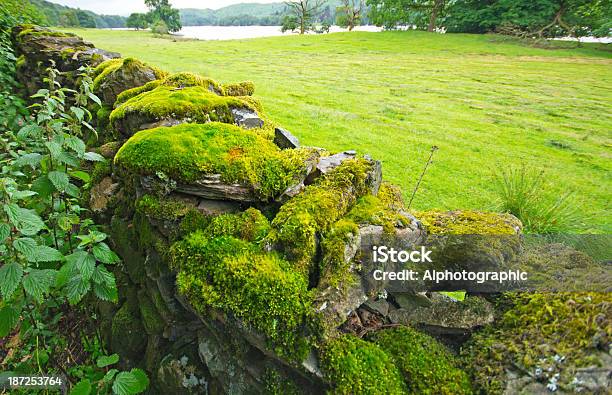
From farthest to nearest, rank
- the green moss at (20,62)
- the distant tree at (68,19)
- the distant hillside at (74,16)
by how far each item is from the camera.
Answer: the distant tree at (68,19)
the distant hillside at (74,16)
the green moss at (20,62)

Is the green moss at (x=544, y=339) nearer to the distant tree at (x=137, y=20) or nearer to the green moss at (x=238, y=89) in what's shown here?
the green moss at (x=238, y=89)

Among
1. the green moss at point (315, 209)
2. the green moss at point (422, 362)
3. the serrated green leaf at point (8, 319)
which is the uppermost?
the green moss at point (315, 209)

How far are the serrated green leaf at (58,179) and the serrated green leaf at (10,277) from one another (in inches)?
27.7

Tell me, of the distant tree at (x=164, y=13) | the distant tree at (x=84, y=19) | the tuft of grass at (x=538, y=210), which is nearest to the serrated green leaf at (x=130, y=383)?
the tuft of grass at (x=538, y=210)

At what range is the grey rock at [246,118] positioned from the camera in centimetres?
468

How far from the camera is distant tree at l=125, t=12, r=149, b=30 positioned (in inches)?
3359

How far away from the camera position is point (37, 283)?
2.76 meters

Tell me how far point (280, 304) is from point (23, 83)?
11946 millimetres


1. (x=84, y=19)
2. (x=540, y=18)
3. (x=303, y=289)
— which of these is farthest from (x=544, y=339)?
(x=84, y=19)

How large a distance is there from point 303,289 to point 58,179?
7.90ft

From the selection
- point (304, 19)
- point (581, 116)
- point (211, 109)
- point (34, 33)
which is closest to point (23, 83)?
point (34, 33)

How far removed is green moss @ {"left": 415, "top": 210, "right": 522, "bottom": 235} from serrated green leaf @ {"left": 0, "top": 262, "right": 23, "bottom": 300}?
3492mm

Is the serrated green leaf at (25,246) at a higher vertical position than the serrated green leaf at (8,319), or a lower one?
higher

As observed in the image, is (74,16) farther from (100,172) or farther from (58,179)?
(58,179)
